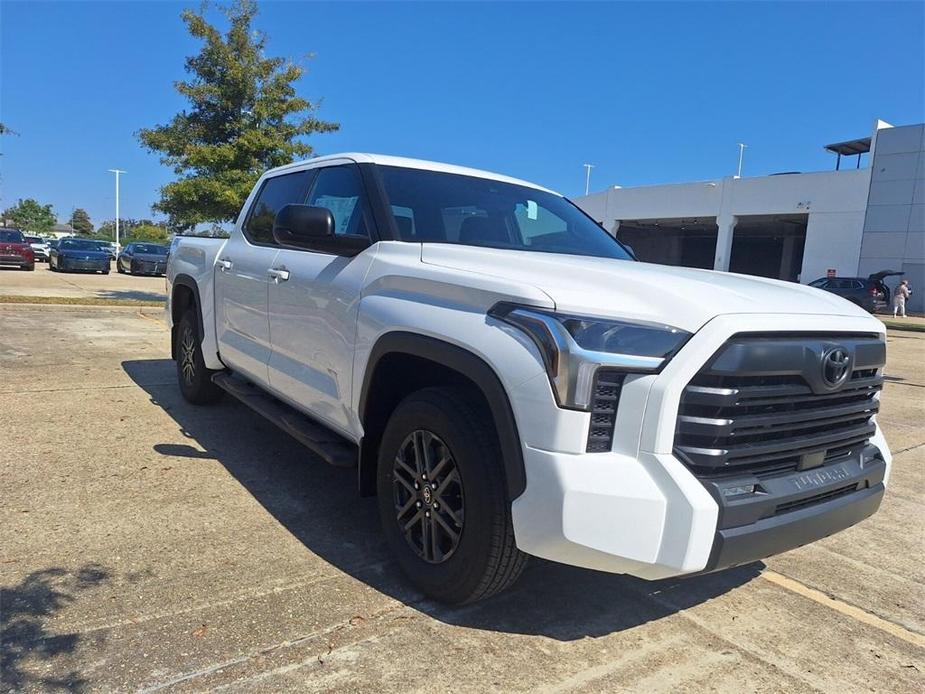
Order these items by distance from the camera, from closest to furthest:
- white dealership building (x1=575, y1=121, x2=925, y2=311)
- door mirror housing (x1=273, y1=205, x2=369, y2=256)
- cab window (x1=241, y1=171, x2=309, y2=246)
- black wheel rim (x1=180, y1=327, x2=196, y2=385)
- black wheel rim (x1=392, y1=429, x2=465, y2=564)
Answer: black wheel rim (x1=392, y1=429, x2=465, y2=564)
door mirror housing (x1=273, y1=205, x2=369, y2=256)
cab window (x1=241, y1=171, x2=309, y2=246)
black wheel rim (x1=180, y1=327, x2=196, y2=385)
white dealership building (x1=575, y1=121, x2=925, y2=311)

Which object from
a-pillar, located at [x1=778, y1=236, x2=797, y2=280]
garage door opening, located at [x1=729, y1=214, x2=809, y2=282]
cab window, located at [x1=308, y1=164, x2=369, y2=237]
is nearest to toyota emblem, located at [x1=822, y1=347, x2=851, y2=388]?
cab window, located at [x1=308, y1=164, x2=369, y2=237]

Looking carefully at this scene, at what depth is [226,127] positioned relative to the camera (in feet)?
39.8

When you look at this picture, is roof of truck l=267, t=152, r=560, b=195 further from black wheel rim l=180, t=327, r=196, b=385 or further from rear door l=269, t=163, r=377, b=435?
black wheel rim l=180, t=327, r=196, b=385

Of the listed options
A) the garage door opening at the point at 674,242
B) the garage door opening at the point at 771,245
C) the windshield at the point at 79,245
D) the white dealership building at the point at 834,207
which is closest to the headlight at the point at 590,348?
the windshield at the point at 79,245

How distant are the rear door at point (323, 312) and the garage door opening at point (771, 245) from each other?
3995 cm

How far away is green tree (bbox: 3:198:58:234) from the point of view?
292 ft

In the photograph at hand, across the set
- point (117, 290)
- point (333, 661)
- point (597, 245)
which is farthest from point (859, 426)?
point (117, 290)

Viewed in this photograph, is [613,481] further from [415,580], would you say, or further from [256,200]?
[256,200]

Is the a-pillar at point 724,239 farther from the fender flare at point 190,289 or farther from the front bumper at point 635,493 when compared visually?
the front bumper at point 635,493

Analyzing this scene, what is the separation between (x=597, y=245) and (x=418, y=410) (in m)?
1.77

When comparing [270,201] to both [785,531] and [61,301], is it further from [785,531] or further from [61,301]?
[61,301]

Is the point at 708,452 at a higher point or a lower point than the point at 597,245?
lower

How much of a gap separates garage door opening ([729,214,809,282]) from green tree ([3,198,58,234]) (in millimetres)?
86287

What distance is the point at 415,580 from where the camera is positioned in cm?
287
